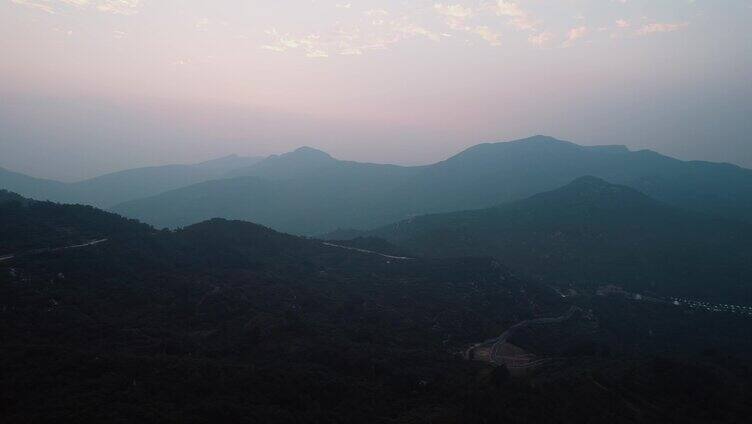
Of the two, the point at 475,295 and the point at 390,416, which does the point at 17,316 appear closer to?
the point at 390,416

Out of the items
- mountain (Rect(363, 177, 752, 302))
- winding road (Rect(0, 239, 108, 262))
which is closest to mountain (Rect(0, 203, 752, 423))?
winding road (Rect(0, 239, 108, 262))

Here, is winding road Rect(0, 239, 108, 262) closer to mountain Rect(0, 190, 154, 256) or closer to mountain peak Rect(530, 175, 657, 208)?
mountain Rect(0, 190, 154, 256)

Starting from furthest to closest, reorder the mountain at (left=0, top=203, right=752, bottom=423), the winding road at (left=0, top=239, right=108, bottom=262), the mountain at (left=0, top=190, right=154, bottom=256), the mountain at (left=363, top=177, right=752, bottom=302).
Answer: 1. the mountain at (left=363, top=177, right=752, bottom=302)
2. the mountain at (left=0, top=190, right=154, bottom=256)
3. the winding road at (left=0, top=239, right=108, bottom=262)
4. the mountain at (left=0, top=203, right=752, bottom=423)

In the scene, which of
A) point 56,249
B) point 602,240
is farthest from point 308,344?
point 602,240

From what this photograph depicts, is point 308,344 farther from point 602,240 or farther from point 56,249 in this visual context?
point 602,240

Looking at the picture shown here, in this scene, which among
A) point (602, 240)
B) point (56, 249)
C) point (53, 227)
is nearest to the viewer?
point (56, 249)
